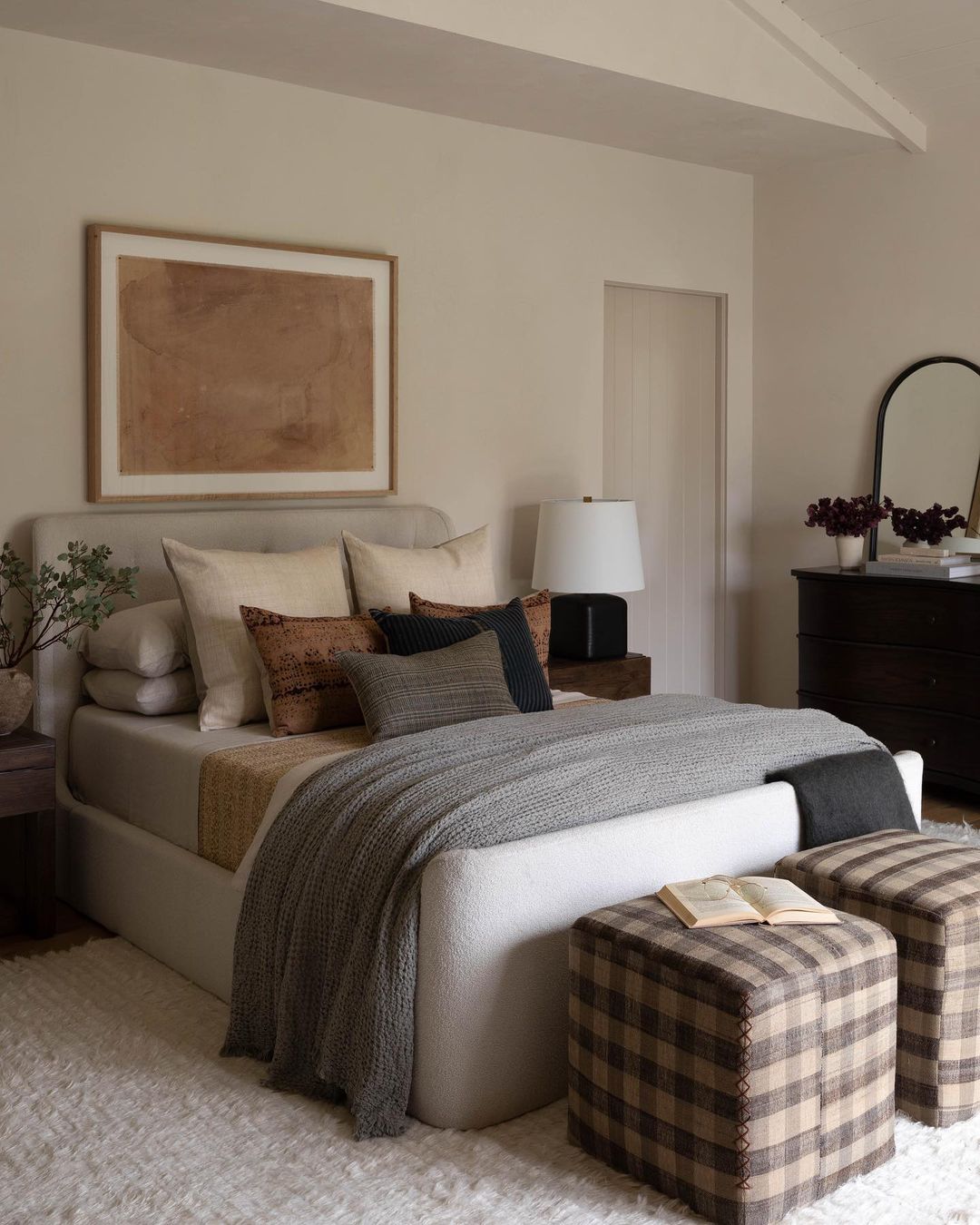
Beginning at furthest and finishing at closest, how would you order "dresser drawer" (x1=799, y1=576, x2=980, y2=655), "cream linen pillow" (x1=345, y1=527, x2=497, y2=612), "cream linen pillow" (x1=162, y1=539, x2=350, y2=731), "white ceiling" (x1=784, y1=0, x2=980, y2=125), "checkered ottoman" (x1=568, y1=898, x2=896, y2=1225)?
1. "dresser drawer" (x1=799, y1=576, x2=980, y2=655)
2. "white ceiling" (x1=784, y1=0, x2=980, y2=125)
3. "cream linen pillow" (x1=345, y1=527, x2=497, y2=612)
4. "cream linen pillow" (x1=162, y1=539, x2=350, y2=731)
5. "checkered ottoman" (x1=568, y1=898, x2=896, y2=1225)

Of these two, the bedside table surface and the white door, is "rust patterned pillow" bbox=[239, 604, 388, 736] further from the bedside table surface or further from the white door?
the white door

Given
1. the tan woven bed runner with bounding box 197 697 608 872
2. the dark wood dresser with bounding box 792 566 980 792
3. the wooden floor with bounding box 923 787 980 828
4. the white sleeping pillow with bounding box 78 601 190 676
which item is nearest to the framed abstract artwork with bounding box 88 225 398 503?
the white sleeping pillow with bounding box 78 601 190 676

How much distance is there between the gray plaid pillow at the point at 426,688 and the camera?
123 inches

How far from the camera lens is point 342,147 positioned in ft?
14.0

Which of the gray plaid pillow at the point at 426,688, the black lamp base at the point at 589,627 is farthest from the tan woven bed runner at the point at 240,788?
the black lamp base at the point at 589,627

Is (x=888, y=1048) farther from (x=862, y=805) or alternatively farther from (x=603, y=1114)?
(x=862, y=805)

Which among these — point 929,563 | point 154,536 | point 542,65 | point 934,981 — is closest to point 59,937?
point 154,536

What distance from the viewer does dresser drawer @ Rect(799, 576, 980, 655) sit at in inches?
175

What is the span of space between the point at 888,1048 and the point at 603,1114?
0.50 meters

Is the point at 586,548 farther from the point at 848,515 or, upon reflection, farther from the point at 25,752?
the point at 25,752

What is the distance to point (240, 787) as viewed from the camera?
294 centimetres

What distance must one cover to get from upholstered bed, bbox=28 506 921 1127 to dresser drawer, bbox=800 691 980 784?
139cm

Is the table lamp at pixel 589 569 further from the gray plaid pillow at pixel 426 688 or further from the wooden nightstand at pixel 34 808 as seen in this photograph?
the wooden nightstand at pixel 34 808

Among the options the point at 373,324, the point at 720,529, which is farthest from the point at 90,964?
the point at 720,529
